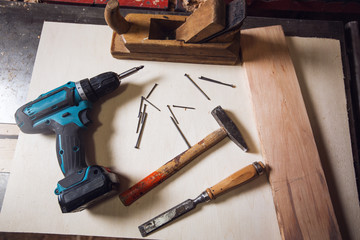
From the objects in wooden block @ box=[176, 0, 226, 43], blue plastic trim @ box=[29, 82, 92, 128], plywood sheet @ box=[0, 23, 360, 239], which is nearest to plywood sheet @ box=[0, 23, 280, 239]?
plywood sheet @ box=[0, 23, 360, 239]

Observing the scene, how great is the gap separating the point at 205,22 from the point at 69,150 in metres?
0.86

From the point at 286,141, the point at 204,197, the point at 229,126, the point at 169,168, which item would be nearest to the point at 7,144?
the point at 169,168

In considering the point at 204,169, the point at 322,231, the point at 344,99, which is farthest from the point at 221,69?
the point at 322,231

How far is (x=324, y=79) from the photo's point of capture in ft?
4.06

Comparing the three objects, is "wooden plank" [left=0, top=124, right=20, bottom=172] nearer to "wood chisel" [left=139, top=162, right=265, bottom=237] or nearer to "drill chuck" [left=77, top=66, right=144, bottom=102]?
"drill chuck" [left=77, top=66, right=144, bottom=102]

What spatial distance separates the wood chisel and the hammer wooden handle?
0.44 ft

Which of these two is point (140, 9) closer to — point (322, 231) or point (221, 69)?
point (221, 69)

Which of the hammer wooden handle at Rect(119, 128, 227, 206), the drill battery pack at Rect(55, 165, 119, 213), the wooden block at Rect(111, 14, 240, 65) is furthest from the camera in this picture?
the wooden block at Rect(111, 14, 240, 65)

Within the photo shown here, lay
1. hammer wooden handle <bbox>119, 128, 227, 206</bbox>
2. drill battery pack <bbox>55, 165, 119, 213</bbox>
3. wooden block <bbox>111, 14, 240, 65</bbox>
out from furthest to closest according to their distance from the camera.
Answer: wooden block <bbox>111, 14, 240, 65</bbox> < hammer wooden handle <bbox>119, 128, 227, 206</bbox> < drill battery pack <bbox>55, 165, 119, 213</bbox>

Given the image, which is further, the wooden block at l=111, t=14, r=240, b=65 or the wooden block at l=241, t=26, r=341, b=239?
the wooden block at l=111, t=14, r=240, b=65

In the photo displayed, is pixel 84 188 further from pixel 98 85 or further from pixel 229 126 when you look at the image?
pixel 229 126

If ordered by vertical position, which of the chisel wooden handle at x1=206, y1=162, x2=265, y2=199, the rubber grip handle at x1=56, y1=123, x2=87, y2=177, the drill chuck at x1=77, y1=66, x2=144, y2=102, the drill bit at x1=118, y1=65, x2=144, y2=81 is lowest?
the chisel wooden handle at x1=206, y1=162, x2=265, y2=199

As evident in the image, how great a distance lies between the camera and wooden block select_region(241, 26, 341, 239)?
931mm

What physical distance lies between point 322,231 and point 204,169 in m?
0.56
